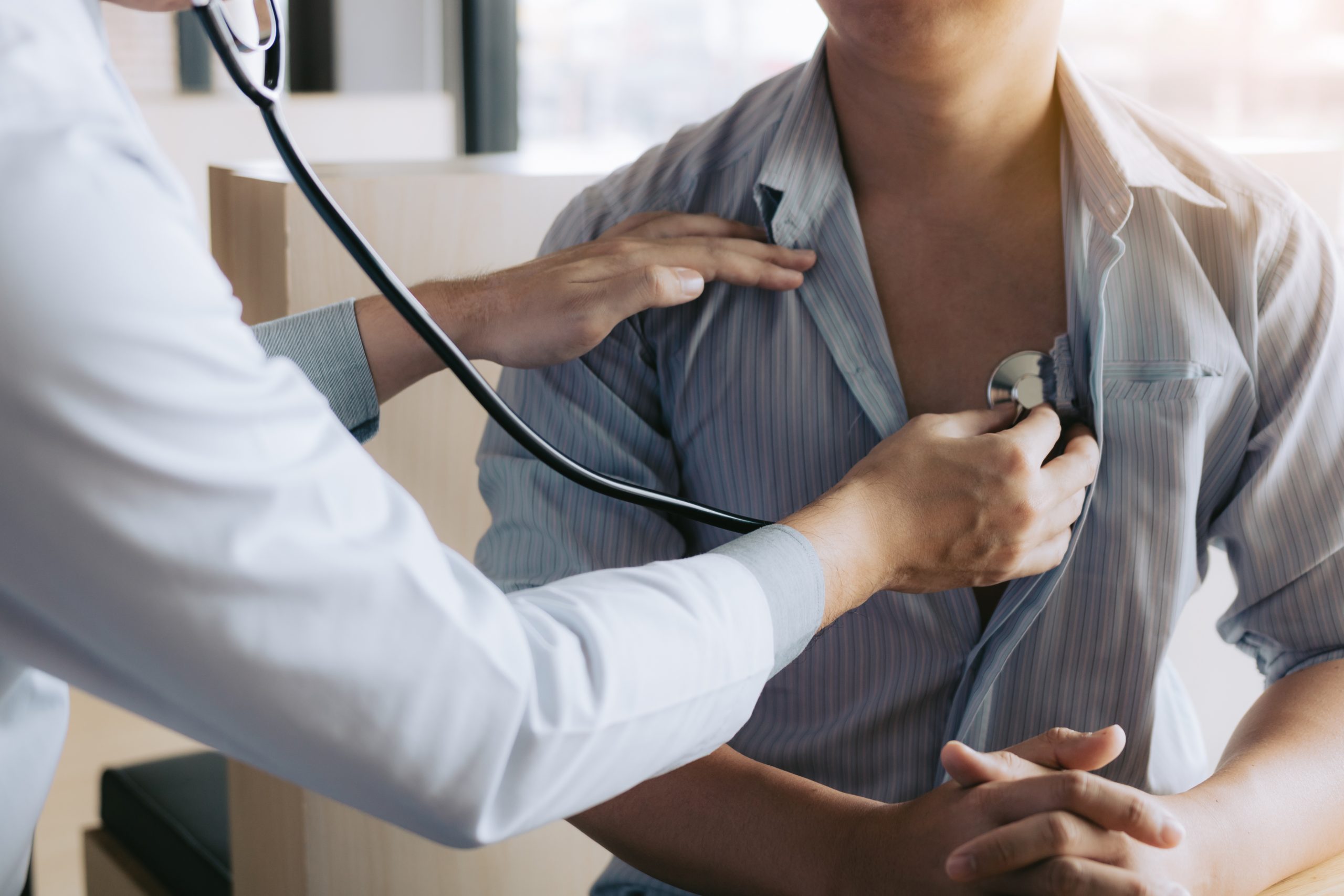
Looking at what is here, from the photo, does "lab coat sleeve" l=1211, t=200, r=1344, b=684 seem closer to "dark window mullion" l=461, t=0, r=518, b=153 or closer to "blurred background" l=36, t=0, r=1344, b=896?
"blurred background" l=36, t=0, r=1344, b=896

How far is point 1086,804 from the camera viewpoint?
0.77 meters

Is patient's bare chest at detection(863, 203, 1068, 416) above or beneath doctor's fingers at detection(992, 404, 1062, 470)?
above

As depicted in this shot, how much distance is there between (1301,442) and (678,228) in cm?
56

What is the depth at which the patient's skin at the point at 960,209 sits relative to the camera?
3.38 feet

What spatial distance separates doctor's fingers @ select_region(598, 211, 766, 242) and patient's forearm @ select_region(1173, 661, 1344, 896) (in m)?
0.58

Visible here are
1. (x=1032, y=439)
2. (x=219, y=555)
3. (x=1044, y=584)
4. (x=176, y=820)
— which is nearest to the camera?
(x=219, y=555)

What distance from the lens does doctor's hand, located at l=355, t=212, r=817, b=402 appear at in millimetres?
980

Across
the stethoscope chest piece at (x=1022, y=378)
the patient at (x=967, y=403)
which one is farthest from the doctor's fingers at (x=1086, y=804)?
the stethoscope chest piece at (x=1022, y=378)

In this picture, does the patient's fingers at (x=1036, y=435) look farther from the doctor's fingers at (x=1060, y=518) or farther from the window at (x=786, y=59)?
the window at (x=786, y=59)

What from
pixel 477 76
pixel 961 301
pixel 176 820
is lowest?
pixel 176 820

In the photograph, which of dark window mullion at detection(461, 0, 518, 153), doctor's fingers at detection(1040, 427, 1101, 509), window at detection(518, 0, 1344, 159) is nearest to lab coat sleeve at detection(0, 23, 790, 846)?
doctor's fingers at detection(1040, 427, 1101, 509)

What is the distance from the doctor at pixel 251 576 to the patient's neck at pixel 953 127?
465 mm

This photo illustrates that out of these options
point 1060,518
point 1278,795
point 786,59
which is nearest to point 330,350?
point 1060,518

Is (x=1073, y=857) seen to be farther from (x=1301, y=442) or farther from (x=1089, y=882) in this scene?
(x=1301, y=442)
